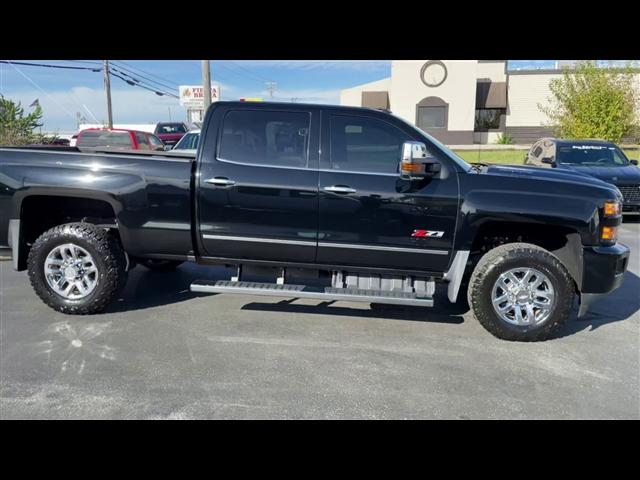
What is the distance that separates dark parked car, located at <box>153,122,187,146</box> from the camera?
968 inches

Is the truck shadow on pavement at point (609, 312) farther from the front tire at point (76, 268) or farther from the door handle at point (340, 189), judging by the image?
the front tire at point (76, 268)

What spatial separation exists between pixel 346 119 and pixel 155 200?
6.62 feet

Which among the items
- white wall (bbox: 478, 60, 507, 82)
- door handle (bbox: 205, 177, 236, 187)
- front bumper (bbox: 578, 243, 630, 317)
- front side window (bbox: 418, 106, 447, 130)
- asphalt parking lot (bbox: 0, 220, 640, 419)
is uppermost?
white wall (bbox: 478, 60, 507, 82)

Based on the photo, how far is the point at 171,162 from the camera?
4531 mm

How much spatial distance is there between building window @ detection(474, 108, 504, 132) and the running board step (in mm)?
33299

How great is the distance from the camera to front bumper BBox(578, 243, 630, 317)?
416cm

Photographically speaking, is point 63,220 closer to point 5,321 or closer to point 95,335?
point 5,321

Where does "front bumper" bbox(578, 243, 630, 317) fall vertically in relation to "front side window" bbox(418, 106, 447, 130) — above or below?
below

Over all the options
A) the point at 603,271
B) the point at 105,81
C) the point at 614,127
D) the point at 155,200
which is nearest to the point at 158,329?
the point at 155,200

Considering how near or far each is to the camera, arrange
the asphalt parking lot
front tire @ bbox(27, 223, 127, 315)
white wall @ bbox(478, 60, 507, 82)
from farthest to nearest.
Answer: white wall @ bbox(478, 60, 507, 82) < front tire @ bbox(27, 223, 127, 315) < the asphalt parking lot

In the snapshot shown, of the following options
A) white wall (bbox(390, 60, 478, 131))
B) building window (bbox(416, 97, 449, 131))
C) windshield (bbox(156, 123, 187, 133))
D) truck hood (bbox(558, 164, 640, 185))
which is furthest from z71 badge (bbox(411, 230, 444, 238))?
building window (bbox(416, 97, 449, 131))

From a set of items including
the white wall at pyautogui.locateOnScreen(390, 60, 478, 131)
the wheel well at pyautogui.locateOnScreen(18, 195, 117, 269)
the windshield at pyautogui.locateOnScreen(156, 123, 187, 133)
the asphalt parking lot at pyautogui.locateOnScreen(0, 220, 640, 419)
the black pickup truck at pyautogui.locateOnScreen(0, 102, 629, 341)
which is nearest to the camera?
the asphalt parking lot at pyautogui.locateOnScreen(0, 220, 640, 419)

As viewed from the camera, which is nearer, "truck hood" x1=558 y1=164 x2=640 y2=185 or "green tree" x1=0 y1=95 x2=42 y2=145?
"truck hood" x1=558 y1=164 x2=640 y2=185

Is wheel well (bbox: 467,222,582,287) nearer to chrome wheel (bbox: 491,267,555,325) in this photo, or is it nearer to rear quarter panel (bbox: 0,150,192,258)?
chrome wheel (bbox: 491,267,555,325)
